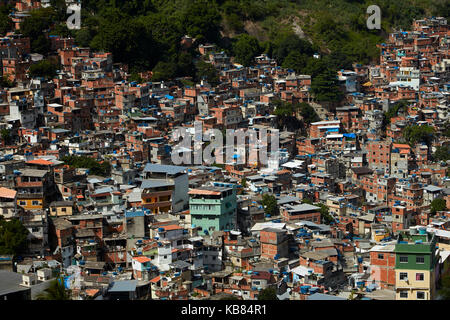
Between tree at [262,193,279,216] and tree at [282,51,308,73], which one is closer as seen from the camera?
tree at [262,193,279,216]

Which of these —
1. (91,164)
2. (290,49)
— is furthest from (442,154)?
(91,164)

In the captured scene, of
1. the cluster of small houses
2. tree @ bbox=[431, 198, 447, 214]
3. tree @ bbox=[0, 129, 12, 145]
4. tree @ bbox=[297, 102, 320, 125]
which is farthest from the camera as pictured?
tree @ bbox=[297, 102, 320, 125]

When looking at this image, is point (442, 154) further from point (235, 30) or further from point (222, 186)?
point (235, 30)

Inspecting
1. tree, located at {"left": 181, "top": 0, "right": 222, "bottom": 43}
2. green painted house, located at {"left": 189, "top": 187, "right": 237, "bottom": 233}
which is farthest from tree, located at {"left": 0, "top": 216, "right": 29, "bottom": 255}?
tree, located at {"left": 181, "top": 0, "right": 222, "bottom": 43}

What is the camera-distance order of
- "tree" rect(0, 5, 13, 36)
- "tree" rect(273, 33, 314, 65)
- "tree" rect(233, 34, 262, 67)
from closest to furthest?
"tree" rect(0, 5, 13, 36) < "tree" rect(233, 34, 262, 67) < "tree" rect(273, 33, 314, 65)

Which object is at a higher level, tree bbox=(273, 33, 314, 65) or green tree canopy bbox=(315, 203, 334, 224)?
tree bbox=(273, 33, 314, 65)

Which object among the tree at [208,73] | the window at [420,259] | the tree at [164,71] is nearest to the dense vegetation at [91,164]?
the tree at [164,71]

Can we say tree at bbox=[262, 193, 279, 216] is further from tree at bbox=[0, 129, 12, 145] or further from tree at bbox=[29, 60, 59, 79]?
tree at bbox=[29, 60, 59, 79]
